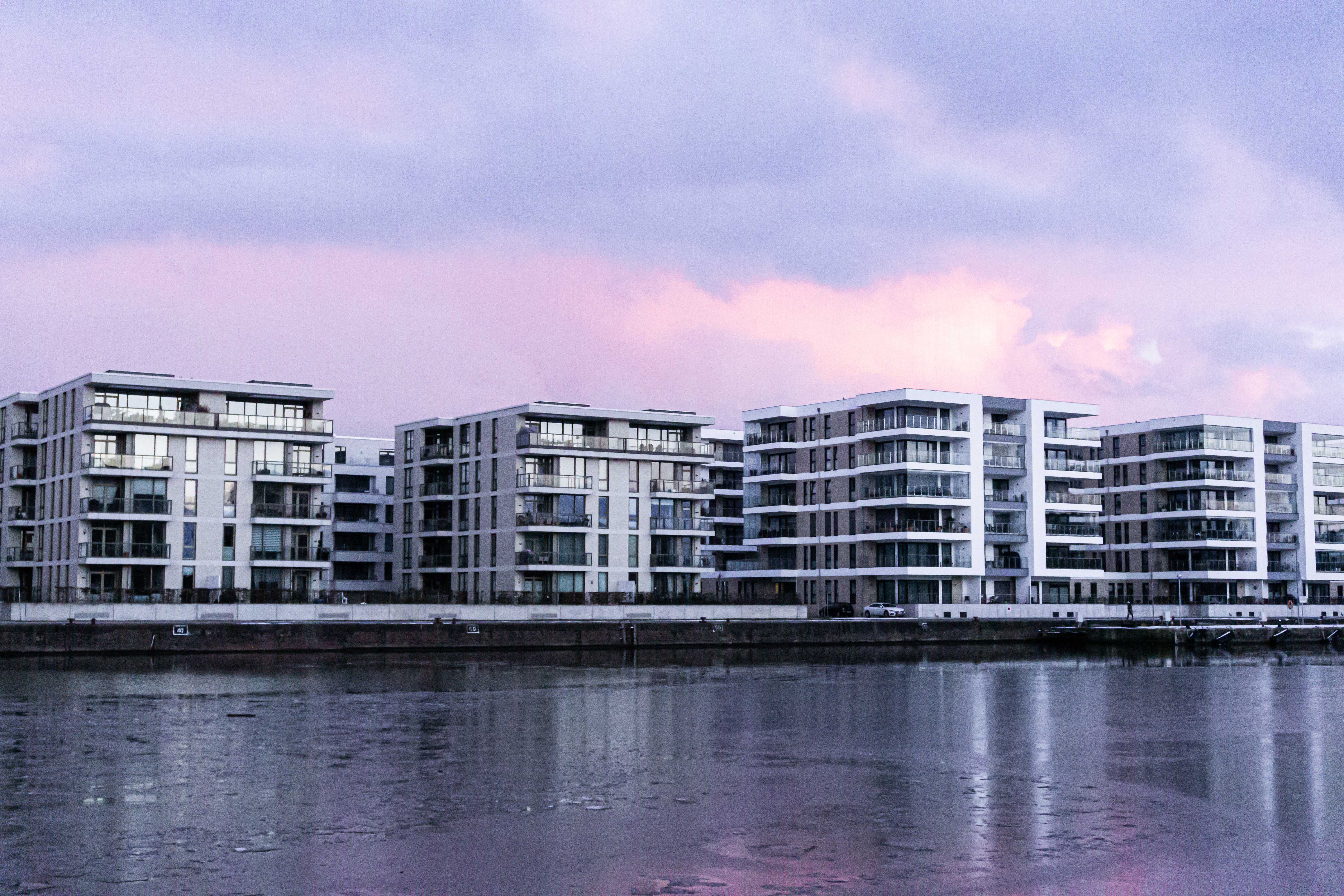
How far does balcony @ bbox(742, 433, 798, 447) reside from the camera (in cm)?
14888

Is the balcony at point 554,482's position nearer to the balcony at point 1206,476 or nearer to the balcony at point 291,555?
the balcony at point 291,555

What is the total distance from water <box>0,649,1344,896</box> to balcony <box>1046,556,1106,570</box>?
9130 cm

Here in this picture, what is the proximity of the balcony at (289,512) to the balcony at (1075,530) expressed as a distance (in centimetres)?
7099

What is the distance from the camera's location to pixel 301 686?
179 feet

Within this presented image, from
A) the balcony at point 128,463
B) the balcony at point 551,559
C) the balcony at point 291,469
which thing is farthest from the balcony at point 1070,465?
the balcony at point 128,463

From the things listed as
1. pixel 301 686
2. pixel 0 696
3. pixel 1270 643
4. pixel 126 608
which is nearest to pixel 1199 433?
pixel 1270 643

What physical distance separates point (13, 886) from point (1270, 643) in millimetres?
119655

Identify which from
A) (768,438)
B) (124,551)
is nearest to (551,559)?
(124,551)

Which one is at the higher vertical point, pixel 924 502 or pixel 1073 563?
pixel 924 502

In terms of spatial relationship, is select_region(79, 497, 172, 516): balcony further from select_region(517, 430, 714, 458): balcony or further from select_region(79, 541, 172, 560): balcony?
select_region(517, 430, 714, 458): balcony

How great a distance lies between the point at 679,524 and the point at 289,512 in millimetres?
31974

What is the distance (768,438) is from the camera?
5950 inches

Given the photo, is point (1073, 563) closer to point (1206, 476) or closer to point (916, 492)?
point (1206, 476)

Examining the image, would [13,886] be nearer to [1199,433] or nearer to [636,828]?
[636,828]
